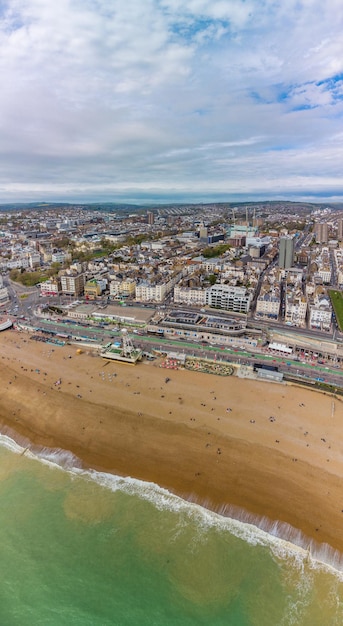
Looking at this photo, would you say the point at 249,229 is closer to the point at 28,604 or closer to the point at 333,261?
the point at 333,261

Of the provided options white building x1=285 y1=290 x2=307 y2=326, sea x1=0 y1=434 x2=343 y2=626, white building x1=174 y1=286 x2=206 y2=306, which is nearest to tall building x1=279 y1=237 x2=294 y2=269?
white building x1=174 y1=286 x2=206 y2=306

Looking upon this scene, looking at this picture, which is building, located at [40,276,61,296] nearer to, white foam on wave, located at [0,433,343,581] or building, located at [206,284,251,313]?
building, located at [206,284,251,313]

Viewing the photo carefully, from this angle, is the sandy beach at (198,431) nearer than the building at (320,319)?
Yes

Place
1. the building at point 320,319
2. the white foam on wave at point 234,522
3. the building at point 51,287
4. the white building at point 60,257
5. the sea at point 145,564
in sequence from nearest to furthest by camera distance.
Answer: the sea at point 145,564 < the white foam on wave at point 234,522 < the building at point 320,319 < the building at point 51,287 < the white building at point 60,257

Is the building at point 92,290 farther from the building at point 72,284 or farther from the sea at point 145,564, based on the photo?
the sea at point 145,564

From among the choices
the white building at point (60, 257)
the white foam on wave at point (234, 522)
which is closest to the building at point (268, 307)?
the white foam on wave at point (234, 522)

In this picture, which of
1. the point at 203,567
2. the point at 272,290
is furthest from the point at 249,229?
the point at 203,567
